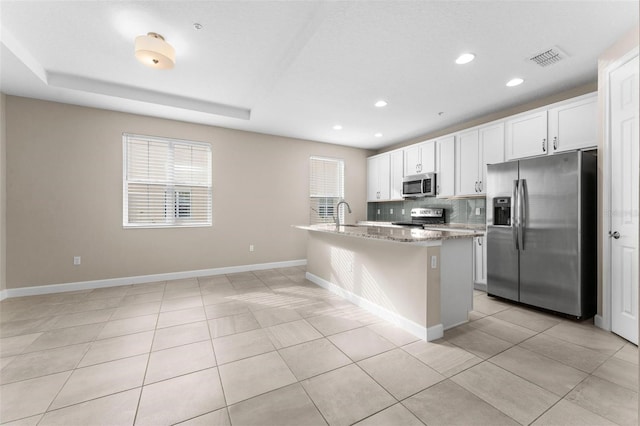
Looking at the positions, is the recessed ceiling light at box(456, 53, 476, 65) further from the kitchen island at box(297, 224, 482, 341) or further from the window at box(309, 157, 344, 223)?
the window at box(309, 157, 344, 223)

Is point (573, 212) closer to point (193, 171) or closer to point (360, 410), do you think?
point (360, 410)

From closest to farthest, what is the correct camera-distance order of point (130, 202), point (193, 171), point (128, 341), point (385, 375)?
point (385, 375) < point (128, 341) < point (130, 202) < point (193, 171)

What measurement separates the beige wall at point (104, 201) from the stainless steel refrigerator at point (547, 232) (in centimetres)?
374

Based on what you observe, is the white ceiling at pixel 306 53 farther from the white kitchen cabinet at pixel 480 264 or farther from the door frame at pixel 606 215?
the white kitchen cabinet at pixel 480 264

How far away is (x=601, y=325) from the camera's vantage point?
102 inches

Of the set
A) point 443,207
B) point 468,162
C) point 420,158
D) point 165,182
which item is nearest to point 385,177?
point 420,158

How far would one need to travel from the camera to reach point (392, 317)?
274 centimetres

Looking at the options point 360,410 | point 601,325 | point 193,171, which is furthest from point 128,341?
point 601,325

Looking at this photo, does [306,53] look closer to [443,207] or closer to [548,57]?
[548,57]

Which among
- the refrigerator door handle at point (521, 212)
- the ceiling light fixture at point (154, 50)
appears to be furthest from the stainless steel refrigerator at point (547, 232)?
the ceiling light fixture at point (154, 50)

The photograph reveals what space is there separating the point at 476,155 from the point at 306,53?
3.13m

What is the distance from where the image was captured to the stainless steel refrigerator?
2.76m

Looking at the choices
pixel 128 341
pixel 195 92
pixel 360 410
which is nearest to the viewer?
pixel 360 410

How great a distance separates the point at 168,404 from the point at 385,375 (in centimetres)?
141
